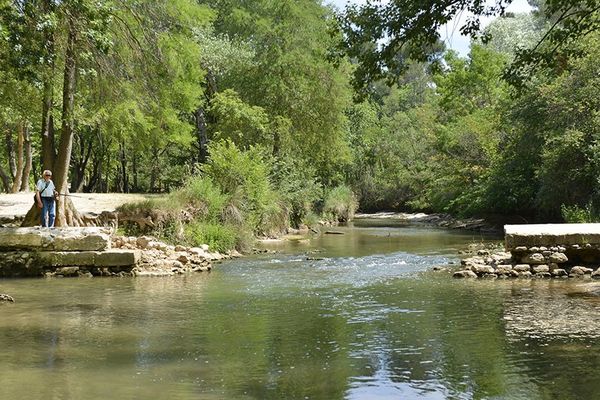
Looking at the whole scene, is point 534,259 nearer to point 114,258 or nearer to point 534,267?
point 534,267

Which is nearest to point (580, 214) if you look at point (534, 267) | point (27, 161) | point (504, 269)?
point (534, 267)

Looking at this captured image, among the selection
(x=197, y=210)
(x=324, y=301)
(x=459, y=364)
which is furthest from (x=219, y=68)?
(x=459, y=364)

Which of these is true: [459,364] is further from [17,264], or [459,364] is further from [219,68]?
[219,68]

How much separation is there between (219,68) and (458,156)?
16.3 metres

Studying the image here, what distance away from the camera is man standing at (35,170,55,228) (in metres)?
18.9

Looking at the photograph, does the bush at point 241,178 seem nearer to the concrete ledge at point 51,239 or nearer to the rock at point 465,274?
the concrete ledge at point 51,239

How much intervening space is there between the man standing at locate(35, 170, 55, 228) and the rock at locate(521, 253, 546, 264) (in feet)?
40.2

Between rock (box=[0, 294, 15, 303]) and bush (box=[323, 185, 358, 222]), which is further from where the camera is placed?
bush (box=[323, 185, 358, 222])

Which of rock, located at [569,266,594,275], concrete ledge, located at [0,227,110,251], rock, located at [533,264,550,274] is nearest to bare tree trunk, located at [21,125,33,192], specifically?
concrete ledge, located at [0,227,110,251]

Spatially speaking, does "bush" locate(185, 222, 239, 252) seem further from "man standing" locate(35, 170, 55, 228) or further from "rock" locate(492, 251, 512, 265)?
"rock" locate(492, 251, 512, 265)

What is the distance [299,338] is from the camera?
10.6m

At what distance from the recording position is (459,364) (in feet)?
29.3

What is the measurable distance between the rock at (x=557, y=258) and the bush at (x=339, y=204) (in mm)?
26703

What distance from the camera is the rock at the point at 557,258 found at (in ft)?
57.5
